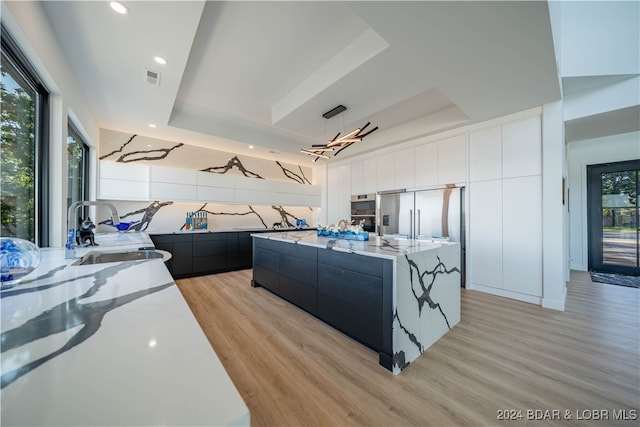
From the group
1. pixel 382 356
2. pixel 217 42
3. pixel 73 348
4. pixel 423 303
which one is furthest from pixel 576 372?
pixel 217 42

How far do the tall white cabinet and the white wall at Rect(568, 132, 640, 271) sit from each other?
3.21 metres

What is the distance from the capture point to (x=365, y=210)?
5227mm

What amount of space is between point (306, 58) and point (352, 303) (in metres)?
2.58

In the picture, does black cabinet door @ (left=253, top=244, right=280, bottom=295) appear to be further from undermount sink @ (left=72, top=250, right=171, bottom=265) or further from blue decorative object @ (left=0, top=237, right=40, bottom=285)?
blue decorative object @ (left=0, top=237, right=40, bottom=285)

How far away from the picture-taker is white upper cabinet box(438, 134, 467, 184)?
148 inches

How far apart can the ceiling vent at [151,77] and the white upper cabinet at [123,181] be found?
2005mm

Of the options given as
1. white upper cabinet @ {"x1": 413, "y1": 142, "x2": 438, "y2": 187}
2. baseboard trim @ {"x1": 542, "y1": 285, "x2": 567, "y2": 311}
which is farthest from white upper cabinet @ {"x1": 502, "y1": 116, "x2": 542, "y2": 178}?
baseboard trim @ {"x1": 542, "y1": 285, "x2": 567, "y2": 311}

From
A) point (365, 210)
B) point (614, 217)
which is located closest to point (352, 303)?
point (365, 210)

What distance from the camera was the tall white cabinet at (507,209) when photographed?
3.13 meters

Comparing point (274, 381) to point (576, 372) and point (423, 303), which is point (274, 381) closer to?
point (423, 303)

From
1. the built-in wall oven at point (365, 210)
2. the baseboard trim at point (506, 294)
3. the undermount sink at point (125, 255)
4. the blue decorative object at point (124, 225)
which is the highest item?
the built-in wall oven at point (365, 210)

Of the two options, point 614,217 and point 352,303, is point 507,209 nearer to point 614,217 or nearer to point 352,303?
point 352,303

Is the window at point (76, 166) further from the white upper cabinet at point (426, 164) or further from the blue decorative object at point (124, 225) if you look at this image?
the white upper cabinet at point (426, 164)

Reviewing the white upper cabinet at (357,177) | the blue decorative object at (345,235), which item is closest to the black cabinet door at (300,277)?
the blue decorative object at (345,235)
